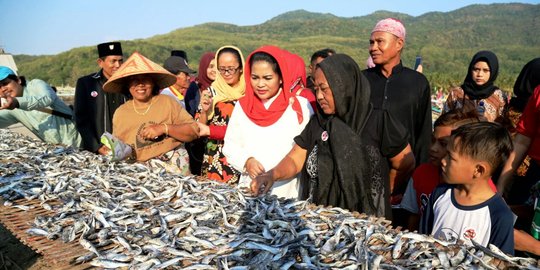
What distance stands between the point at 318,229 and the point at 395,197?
157 centimetres

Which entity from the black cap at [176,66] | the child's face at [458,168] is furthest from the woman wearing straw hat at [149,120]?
the black cap at [176,66]

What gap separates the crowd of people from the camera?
7.71ft

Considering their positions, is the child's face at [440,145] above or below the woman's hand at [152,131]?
below

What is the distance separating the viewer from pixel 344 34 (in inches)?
5364

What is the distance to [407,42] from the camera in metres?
117

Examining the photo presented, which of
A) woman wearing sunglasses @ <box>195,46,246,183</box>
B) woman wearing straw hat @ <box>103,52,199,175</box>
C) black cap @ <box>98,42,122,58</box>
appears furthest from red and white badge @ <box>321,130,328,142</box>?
black cap @ <box>98,42,122,58</box>

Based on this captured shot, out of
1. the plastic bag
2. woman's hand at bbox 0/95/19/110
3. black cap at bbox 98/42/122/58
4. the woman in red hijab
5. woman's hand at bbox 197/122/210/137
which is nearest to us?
the woman in red hijab

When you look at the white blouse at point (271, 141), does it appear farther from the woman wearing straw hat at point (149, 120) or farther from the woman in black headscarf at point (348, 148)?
the woman wearing straw hat at point (149, 120)

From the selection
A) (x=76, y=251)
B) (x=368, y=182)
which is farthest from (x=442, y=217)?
(x=76, y=251)

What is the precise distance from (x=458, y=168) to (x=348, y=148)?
745 mm

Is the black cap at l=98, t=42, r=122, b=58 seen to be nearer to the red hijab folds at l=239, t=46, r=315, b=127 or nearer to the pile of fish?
the pile of fish

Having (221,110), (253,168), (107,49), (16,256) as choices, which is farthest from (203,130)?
(16,256)

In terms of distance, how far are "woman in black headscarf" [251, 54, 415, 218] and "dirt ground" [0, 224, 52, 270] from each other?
12.2 ft

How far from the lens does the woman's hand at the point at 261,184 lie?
2758mm
